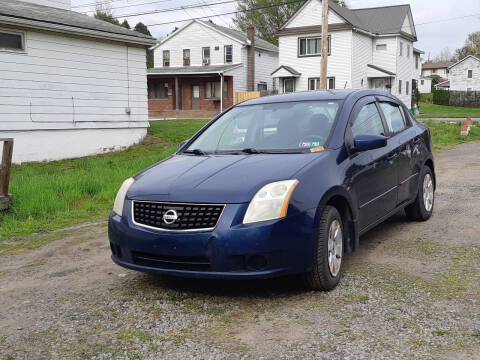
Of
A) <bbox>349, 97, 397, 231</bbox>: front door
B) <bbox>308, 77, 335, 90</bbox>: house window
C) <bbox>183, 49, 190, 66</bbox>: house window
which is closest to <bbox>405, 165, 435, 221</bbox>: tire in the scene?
<bbox>349, 97, 397, 231</bbox>: front door

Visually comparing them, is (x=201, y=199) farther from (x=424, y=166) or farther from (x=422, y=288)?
(x=424, y=166)

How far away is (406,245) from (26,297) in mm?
3871

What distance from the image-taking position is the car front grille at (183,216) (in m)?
4.20

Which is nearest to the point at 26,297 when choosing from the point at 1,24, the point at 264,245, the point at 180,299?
the point at 180,299

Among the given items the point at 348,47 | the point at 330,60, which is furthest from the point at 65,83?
the point at 330,60

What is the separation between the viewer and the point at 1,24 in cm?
1454

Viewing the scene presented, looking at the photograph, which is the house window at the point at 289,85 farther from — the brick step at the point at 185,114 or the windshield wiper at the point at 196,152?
the windshield wiper at the point at 196,152

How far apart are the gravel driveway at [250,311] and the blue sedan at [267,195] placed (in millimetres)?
305

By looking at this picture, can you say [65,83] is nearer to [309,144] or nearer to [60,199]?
[60,199]

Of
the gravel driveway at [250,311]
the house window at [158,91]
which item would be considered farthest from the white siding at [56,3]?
the house window at [158,91]

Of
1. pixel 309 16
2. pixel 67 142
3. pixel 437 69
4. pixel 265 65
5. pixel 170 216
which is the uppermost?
pixel 437 69

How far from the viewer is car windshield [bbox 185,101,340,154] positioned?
17.2 feet

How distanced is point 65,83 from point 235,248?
13618 millimetres

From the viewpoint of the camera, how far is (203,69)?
1665 inches
